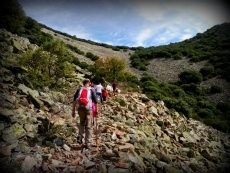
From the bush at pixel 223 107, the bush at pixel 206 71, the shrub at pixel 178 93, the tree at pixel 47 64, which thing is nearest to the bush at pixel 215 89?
the bush at pixel 223 107

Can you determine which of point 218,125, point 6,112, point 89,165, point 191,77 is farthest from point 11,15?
point 191,77

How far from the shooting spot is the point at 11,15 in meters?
25.0

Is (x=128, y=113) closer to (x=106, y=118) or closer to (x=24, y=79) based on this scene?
(x=106, y=118)

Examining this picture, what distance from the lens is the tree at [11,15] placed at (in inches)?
955

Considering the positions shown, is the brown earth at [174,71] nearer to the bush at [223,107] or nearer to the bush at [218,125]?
the bush at [223,107]

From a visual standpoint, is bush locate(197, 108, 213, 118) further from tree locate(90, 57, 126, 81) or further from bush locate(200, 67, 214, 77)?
bush locate(200, 67, 214, 77)

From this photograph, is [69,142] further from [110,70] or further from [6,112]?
[110,70]

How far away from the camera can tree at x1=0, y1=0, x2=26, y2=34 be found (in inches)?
955

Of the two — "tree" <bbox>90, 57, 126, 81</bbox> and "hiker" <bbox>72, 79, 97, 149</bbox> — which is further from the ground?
"tree" <bbox>90, 57, 126, 81</bbox>

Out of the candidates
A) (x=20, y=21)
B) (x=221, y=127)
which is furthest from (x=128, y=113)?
(x=20, y=21)

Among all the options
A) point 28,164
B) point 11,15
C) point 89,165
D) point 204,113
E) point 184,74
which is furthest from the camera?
point 184,74

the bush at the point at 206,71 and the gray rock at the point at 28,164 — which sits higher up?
the bush at the point at 206,71

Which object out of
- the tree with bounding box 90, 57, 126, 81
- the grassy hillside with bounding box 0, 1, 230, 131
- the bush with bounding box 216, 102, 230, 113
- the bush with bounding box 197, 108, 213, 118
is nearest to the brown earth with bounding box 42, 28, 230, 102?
the grassy hillside with bounding box 0, 1, 230, 131

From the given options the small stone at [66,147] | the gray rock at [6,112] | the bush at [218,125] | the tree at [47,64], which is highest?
the tree at [47,64]
